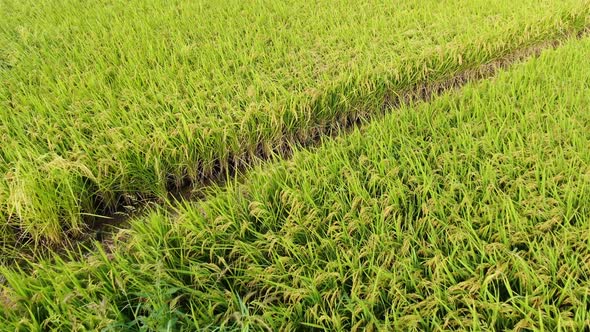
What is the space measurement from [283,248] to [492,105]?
1284 mm

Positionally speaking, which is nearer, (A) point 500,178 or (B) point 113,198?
(A) point 500,178

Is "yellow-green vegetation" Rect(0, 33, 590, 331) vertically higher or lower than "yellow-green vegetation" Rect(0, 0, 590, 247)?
lower

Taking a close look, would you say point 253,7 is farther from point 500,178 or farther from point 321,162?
point 500,178

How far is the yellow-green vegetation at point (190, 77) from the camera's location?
197 centimetres

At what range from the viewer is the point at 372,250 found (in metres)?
1.39

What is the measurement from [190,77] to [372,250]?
1592 millimetres

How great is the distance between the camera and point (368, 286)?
1.32 meters

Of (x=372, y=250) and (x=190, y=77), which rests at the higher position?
(x=190, y=77)

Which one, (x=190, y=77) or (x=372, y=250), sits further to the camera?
(x=190, y=77)

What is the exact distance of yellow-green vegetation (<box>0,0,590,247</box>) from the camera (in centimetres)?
197

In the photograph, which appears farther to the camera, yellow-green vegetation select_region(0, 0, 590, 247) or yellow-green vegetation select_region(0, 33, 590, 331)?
yellow-green vegetation select_region(0, 0, 590, 247)

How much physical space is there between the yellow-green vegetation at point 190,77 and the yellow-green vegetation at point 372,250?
0.45m

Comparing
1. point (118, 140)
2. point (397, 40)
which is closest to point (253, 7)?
point (397, 40)

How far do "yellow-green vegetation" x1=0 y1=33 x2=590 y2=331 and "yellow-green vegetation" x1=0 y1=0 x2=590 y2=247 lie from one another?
447mm
